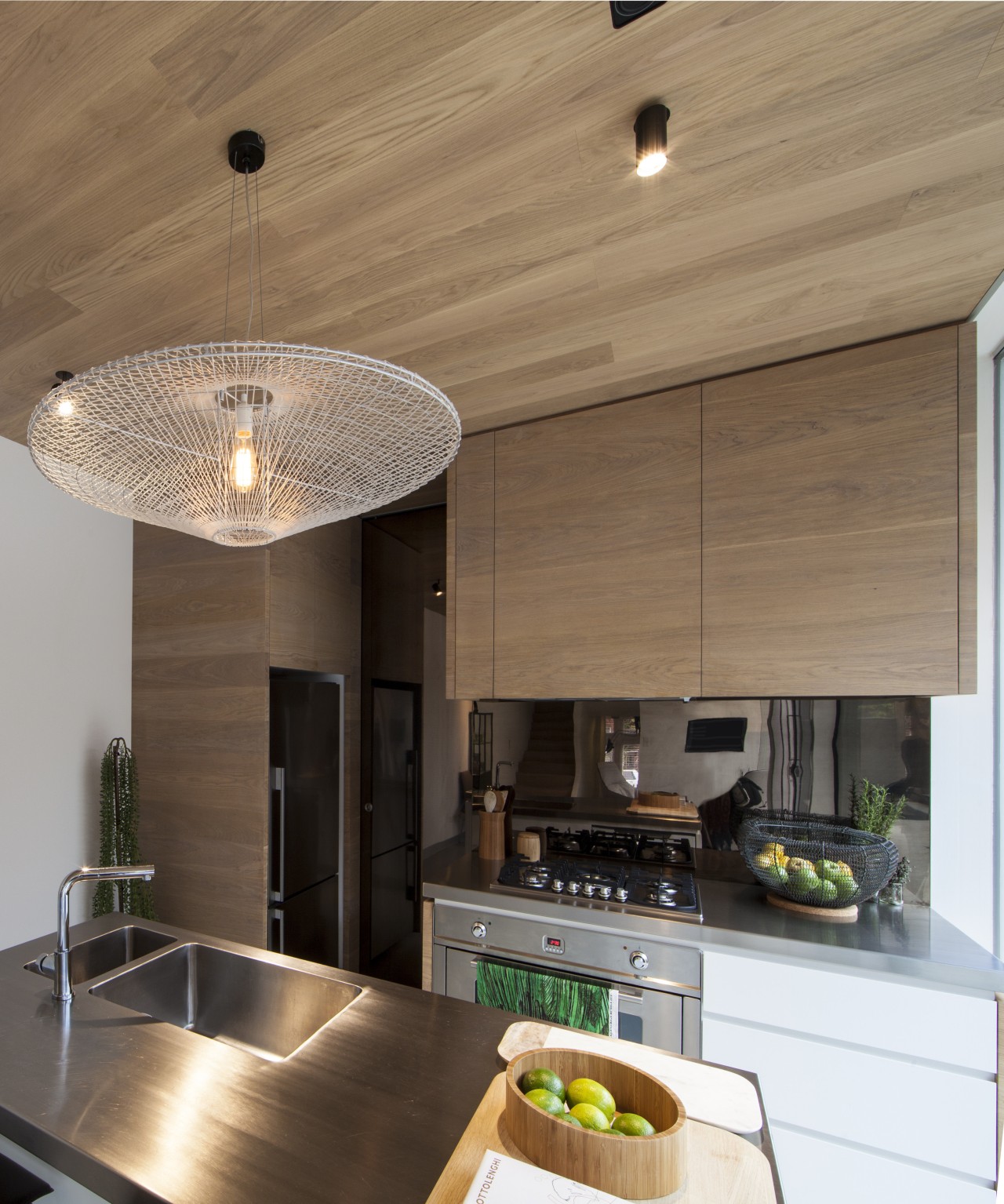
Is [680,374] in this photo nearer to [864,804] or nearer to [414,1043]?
[864,804]

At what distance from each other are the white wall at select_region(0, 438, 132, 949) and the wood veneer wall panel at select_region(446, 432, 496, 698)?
1.66 m

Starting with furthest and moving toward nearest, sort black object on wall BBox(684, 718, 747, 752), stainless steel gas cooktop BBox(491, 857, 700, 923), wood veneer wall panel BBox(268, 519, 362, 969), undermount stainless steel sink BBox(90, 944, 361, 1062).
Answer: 1. wood veneer wall panel BBox(268, 519, 362, 969)
2. black object on wall BBox(684, 718, 747, 752)
3. stainless steel gas cooktop BBox(491, 857, 700, 923)
4. undermount stainless steel sink BBox(90, 944, 361, 1062)

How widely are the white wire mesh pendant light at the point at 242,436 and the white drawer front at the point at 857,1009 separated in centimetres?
157

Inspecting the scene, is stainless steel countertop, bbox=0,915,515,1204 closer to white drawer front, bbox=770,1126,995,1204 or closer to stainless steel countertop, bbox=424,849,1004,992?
stainless steel countertop, bbox=424,849,1004,992

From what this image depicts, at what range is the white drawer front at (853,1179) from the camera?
59.1 inches

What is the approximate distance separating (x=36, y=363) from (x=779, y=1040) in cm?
288

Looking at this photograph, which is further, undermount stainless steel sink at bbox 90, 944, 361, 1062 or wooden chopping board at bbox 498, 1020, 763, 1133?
undermount stainless steel sink at bbox 90, 944, 361, 1062

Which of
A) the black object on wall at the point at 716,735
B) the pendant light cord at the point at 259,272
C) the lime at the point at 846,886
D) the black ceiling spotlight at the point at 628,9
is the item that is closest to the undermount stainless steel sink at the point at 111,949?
the pendant light cord at the point at 259,272

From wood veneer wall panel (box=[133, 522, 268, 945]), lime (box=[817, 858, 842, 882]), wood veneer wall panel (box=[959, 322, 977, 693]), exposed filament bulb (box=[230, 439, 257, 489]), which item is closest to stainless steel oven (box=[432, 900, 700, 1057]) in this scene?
lime (box=[817, 858, 842, 882])

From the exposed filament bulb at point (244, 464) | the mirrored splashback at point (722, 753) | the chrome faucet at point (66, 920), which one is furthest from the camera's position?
the mirrored splashback at point (722, 753)

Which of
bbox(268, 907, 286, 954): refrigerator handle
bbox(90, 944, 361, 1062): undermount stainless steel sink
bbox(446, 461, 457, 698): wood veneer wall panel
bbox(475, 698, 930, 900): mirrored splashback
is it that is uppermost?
bbox(446, 461, 457, 698): wood veneer wall panel

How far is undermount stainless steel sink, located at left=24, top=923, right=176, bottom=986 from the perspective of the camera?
1.66m

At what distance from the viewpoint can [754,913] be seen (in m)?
1.87

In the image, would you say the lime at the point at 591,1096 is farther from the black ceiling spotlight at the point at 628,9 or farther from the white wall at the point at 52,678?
the white wall at the point at 52,678
